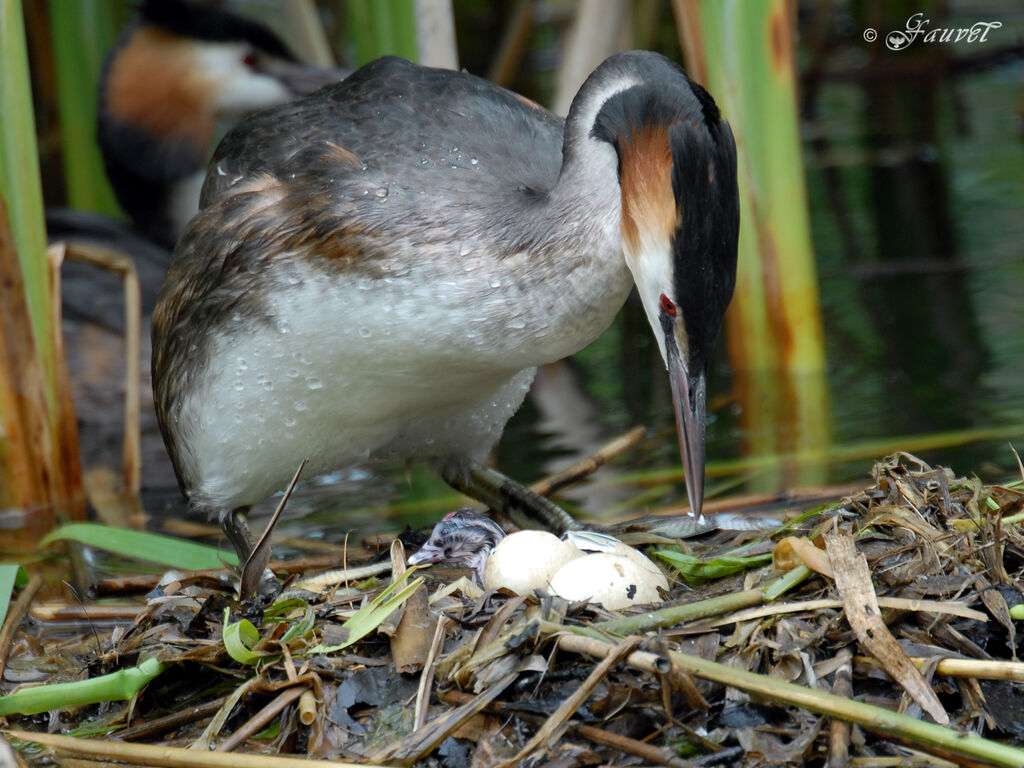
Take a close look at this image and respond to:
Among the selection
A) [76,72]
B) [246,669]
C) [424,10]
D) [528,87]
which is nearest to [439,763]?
[246,669]

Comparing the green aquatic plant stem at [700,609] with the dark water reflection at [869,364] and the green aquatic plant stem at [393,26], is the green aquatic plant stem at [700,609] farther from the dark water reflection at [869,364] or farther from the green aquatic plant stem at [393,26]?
the green aquatic plant stem at [393,26]

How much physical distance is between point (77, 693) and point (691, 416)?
5.05 ft

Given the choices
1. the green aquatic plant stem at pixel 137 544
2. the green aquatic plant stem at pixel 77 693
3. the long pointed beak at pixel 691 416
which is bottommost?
the green aquatic plant stem at pixel 137 544

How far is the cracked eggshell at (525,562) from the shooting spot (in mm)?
3182

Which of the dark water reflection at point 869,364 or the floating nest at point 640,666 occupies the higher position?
the floating nest at point 640,666

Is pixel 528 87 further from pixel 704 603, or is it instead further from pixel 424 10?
pixel 704 603

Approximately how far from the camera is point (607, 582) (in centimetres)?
308

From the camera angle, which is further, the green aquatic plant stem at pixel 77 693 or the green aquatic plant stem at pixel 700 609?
the green aquatic plant stem at pixel 77 693

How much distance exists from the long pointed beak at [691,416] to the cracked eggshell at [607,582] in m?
0.29

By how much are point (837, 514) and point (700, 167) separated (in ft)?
2.88

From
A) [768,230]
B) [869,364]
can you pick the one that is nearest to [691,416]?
[768,230]

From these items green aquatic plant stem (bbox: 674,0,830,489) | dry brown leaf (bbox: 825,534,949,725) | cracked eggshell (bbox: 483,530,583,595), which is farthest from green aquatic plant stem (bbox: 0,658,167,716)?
green aquatic plant stem (bbox: 674,0,830,489)

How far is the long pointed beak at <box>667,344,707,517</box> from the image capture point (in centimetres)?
331

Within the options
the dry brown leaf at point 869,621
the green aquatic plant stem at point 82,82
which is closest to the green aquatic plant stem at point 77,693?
the dry brown leaf at point 869,621
